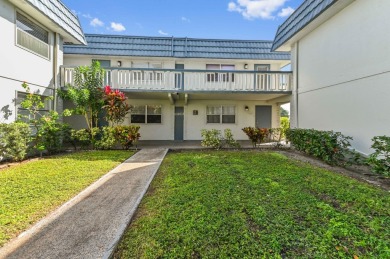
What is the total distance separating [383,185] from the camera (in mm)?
4805

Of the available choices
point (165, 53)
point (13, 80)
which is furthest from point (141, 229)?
point (165, 53)

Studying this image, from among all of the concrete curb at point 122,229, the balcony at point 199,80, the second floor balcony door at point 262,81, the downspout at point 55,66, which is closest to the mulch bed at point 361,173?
the second floor balcony door at point 262,81

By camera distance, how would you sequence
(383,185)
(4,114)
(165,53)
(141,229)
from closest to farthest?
(141,229)
(383,185)
(4,114)
(165,53)

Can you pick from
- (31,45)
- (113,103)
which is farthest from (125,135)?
(31,45)

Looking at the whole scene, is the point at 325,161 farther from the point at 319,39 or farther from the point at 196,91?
the point at 196,91

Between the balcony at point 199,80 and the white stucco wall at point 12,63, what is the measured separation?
3.09 metres

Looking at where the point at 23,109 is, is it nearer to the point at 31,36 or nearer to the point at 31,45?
the point at 31,45

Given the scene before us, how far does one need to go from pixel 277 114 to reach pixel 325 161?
23.1 feet

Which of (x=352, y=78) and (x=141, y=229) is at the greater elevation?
(x=352, y=78)

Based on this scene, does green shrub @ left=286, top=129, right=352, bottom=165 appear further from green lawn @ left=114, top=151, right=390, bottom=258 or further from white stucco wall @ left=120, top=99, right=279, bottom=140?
white stucco wall @ left=120, top=99, right=279, bottom=140

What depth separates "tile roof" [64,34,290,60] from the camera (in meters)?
12.8

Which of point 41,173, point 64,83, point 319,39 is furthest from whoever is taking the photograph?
point 64,83

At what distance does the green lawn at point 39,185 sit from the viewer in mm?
3132

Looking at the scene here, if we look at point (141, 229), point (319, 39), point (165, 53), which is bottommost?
point (141, 229)
